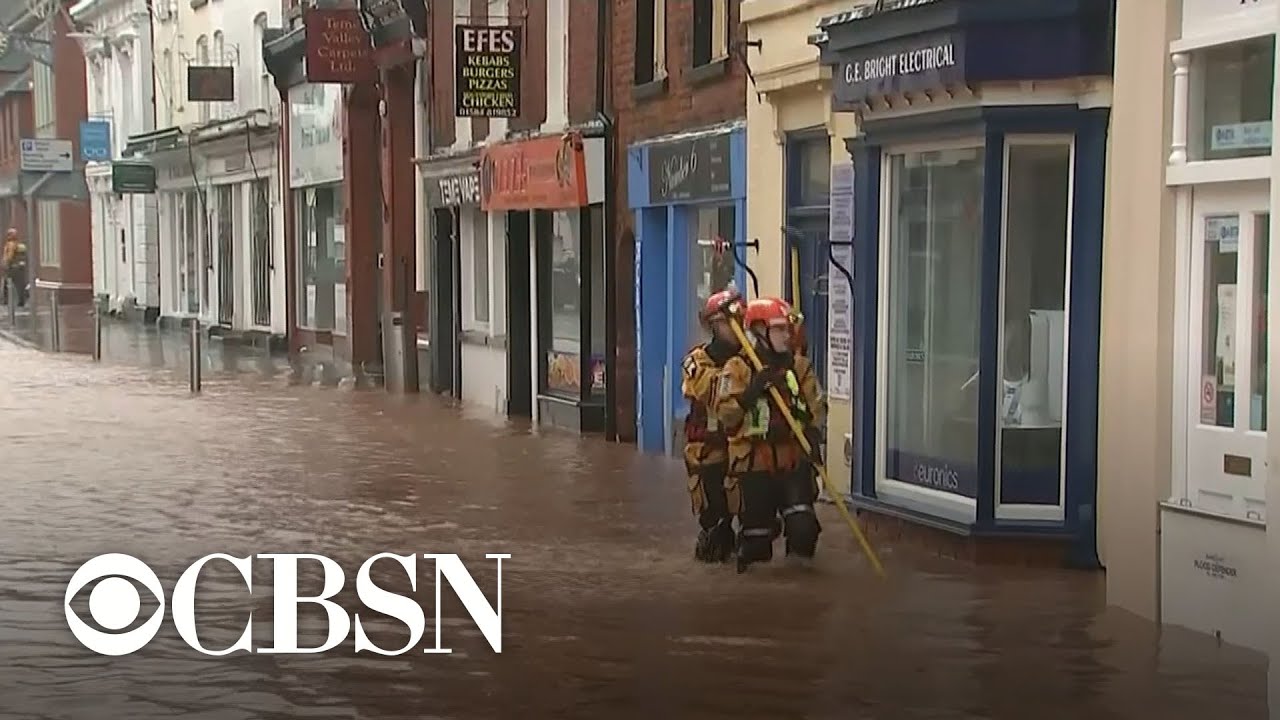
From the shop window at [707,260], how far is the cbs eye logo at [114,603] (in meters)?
6.91

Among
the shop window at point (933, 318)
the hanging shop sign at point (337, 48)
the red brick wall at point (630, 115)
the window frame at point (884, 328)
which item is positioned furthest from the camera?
the hanging shop sign at point (337, 48)

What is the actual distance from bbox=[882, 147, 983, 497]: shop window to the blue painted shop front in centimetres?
385

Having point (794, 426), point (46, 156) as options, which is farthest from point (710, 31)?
point (46, 156)

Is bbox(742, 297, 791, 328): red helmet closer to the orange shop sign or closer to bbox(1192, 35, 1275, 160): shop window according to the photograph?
bbox(1192, 35, 1275, 160): shop window

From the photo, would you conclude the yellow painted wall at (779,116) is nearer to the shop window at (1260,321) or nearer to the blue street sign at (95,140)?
the shop window at (1260,321)

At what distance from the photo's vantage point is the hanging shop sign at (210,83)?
3950cm

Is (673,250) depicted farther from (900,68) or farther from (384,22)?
(384,22)

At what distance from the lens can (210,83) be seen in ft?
130

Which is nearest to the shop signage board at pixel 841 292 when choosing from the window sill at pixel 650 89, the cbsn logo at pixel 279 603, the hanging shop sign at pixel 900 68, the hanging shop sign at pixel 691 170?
the hanging shop sign at pixel 900 68

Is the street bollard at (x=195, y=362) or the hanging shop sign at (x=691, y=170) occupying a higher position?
the hanging shop sign at (x=691, y=170)

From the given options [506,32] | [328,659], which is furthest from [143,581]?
[506,32]

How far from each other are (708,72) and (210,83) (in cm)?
2362

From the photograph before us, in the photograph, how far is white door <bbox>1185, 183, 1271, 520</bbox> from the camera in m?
9.52

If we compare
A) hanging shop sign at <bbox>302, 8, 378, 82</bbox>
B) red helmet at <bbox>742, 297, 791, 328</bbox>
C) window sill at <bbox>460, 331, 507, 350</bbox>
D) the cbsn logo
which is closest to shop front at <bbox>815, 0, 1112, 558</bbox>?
red helmet at <bbox>742, 297, 791, 328</bbox>
